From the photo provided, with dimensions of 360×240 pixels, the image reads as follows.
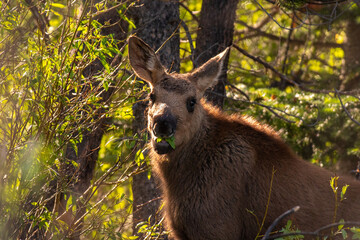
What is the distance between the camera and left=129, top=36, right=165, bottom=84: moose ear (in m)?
6.07

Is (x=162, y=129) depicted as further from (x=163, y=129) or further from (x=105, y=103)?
(x=105, y=103)

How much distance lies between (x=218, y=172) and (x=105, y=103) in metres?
1.47

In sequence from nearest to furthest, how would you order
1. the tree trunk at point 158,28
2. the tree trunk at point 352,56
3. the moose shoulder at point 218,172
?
the moose shoulder at point 218,172 → the tree trunk at point 158,28 → the tree trunk at point 352,56

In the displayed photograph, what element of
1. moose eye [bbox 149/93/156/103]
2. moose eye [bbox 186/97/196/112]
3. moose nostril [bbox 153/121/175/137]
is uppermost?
moose eye [bbox 149/93/156/103]

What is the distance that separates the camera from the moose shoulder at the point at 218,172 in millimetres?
5531

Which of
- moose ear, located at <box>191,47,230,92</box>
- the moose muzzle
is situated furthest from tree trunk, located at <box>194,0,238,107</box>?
the moose muzzle

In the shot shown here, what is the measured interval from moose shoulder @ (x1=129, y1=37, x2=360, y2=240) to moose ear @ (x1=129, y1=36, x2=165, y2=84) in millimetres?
12

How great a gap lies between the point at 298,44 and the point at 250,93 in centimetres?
342

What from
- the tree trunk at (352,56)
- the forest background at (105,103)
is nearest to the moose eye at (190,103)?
the forest background at (105,103)

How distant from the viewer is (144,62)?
617 cm

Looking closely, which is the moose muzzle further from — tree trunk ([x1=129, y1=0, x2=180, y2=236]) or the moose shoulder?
tree trunk ([x1=129, y1=0, x2=180, y2=236])

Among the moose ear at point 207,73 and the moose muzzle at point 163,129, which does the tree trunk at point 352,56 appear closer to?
the moose ear at point 207,73

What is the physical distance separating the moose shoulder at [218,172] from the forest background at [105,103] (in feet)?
0.94

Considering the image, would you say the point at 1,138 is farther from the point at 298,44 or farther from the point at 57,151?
the point at 298,44
